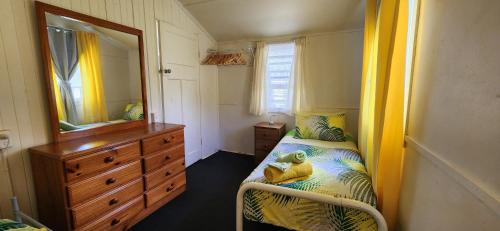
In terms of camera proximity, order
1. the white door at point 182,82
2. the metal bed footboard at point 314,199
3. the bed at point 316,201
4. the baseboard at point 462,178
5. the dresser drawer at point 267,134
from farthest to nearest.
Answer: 1. the dresser drawer at point 267,134
2. the white door at point 182,82
3. the bed at point 316,201
4. the metal bed footboard at point 314,199
5. the baseboard at point 462,178

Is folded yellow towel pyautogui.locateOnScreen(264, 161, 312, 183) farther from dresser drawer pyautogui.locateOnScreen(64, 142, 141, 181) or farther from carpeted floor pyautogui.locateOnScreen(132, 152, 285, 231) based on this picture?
dresser drawer pyautogui.locateOnScreen(64, 142, 141, 181)

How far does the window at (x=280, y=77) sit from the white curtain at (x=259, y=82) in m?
0.08

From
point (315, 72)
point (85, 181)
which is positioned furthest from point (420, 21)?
point (85, 181)

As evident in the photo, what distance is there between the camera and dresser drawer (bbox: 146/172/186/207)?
198 centimetres

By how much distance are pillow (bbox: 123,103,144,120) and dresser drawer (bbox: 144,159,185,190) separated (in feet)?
2.15

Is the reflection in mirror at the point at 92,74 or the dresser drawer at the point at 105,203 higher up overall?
the reflection in mirror at the point at 92,74

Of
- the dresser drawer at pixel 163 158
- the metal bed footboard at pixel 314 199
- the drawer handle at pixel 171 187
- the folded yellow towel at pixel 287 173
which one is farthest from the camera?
the drawer handle at pixel 171 187

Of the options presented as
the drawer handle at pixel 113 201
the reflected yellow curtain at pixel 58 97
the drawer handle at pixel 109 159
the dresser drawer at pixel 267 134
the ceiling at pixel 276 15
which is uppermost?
the ceiling at pixel 276 15

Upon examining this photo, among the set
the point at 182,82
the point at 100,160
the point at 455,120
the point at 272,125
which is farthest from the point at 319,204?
the point at 182,82

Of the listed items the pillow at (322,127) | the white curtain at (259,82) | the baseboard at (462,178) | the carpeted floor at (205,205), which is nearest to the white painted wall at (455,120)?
the baseboard at (462,178)

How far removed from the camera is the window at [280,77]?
3.26m

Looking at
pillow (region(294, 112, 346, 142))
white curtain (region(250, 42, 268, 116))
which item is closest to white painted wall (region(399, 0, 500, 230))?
pillow (region(294, 112, 346, 142))

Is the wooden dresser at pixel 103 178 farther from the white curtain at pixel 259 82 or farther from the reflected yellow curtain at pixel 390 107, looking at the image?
the reflected yellow curtain at pixel 390 107

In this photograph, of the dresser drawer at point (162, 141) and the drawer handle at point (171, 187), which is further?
the drawer handle at point (171, 187)
